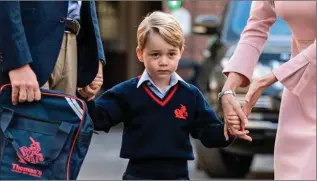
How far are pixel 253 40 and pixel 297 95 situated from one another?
0.38 metres

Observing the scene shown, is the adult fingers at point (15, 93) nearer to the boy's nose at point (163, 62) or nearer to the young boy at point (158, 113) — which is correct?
the young boy at point (158, 113)

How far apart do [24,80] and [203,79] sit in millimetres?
5857

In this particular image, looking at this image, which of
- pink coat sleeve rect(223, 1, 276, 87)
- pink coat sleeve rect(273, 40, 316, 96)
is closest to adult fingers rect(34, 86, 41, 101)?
pink coat sleeve rect(223, 1, 276, 87)

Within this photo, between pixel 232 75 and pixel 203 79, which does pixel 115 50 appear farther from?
pixel 232 75

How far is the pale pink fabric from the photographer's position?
151 inches

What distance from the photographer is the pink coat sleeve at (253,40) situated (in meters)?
4.13

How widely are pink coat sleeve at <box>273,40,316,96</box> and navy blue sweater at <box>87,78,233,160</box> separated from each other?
2.06 ft

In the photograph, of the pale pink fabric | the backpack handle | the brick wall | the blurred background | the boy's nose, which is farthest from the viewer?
the brick wall

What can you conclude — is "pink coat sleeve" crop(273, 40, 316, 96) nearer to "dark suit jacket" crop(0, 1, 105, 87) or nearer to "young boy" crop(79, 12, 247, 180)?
"young boy" crop(79, 12, 247, 180)

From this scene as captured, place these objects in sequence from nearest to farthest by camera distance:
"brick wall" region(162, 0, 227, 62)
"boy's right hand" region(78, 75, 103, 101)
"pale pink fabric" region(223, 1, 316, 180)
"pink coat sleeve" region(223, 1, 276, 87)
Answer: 1. "pale pink fabric" region(223, 1, 316, 180)
2. "pink coat sleeve" region(223, 1, 276, 87)
3. "boy's right hand" region(78, 75, 103, 101)
4. "brick wall" region(162, 0, 227, 62)

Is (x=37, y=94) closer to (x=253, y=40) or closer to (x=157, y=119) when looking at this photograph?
(x=157, y=119)

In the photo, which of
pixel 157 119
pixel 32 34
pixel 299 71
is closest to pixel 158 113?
pixel 157 119

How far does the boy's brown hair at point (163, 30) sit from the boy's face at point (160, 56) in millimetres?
20

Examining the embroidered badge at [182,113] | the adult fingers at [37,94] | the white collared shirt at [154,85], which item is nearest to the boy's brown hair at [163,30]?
the white collared shirt at [154,85]
